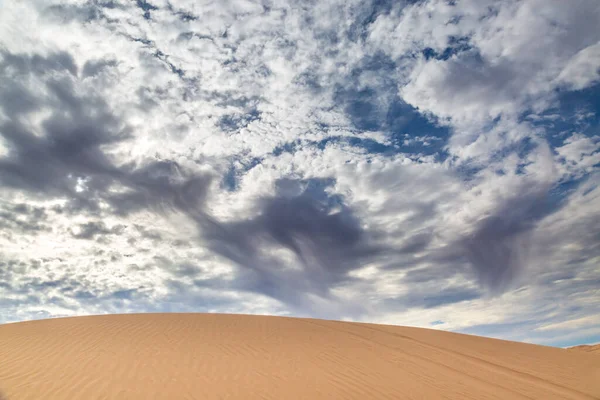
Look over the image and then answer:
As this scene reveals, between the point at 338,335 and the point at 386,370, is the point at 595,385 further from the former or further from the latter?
the point at 338,335

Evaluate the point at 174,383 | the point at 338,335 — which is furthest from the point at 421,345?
the point at 174,383

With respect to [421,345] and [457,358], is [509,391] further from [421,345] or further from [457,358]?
[421,345]

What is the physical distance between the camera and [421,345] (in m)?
17.1

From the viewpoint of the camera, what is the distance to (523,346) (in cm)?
2047

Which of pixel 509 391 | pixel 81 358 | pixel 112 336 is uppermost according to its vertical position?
pixel 112 336

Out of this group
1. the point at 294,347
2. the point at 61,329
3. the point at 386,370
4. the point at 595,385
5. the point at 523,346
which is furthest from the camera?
the point at 523,346

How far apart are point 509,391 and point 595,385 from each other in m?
4.77

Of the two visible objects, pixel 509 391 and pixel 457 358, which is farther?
pixel 457 358

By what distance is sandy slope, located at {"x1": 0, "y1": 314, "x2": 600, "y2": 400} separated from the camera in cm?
964

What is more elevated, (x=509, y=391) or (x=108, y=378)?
(x=108, y=378)

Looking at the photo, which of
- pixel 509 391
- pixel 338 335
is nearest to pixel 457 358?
pixel 509 391

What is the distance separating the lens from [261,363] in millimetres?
12148

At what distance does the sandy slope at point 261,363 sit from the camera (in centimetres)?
964

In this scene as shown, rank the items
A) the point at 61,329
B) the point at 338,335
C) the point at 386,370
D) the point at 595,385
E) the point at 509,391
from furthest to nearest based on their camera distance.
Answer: the point at 338,335 → the point at 61,329 → the point at 595,385 → the point at 386,370 → the point at 509,391
